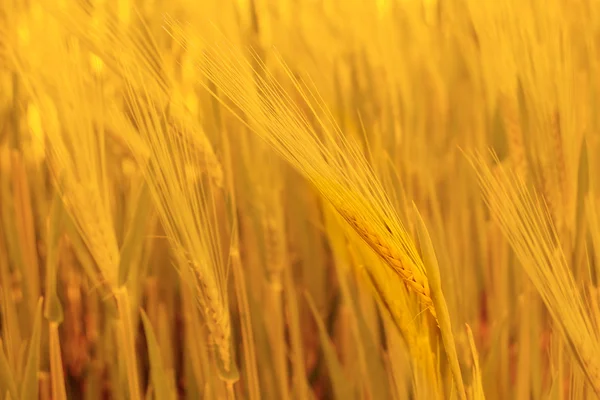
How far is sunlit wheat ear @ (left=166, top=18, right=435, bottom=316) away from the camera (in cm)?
33

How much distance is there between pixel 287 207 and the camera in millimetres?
547

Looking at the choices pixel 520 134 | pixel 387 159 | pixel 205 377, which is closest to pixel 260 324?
pixel 205 377

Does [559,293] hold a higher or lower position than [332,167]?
lower

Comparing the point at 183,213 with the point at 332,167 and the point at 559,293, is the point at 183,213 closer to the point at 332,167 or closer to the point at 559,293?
the point at 332,167

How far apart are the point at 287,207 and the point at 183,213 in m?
0.17

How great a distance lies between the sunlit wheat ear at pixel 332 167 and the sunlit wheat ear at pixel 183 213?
5 cm

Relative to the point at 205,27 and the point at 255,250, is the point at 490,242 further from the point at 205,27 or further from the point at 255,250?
the point at 205,27

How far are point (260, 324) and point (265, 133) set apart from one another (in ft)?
0.62

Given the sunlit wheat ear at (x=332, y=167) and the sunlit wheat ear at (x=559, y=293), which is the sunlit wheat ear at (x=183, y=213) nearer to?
the sunlit wheat ear at (x=332, y=167)

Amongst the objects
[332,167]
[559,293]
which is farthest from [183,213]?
[559,293]

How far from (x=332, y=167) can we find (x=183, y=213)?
107 mm

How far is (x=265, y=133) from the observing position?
0.38m

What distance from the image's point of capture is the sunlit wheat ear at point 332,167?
0.33 m

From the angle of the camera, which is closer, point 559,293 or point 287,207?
point 559,293
